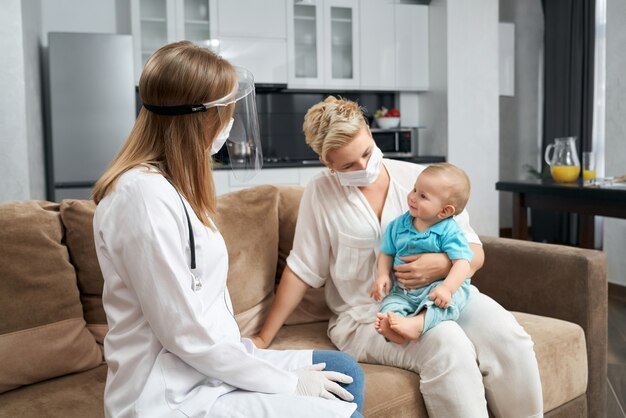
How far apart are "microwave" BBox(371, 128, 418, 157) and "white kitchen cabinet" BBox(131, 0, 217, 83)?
1668mm

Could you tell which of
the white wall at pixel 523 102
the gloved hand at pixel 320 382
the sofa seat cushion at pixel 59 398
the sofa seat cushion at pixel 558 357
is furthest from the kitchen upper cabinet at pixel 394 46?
the gloved hand at pixel 320 382

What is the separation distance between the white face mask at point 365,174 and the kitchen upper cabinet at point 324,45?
3391 millimetres

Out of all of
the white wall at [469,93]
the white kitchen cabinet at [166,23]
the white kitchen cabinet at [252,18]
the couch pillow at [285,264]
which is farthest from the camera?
the white wall at [469,93]

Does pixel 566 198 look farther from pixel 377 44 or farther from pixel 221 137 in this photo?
pixel 377 44

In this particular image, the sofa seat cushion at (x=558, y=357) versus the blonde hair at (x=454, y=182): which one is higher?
the blonde hair at (x=454, y=182)

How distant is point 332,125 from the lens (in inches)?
71.7

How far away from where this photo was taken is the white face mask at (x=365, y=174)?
6.22ft

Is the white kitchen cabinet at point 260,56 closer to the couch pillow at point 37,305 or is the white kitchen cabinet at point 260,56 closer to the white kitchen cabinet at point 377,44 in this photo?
the white kitchen cabinet at point 377,44

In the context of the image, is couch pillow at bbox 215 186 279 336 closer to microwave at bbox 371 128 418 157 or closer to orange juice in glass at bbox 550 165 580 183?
orange juice in glass at bbox 550 165 580 183

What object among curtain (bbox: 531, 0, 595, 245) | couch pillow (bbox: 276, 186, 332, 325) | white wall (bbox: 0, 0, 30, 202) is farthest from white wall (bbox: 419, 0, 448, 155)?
couch pillow (bbox: 276, 186, 332, 325)

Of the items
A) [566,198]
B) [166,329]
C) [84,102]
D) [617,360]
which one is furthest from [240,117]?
[84,102]

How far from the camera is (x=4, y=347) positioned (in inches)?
62.1

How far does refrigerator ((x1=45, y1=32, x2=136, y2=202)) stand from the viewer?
4.34m

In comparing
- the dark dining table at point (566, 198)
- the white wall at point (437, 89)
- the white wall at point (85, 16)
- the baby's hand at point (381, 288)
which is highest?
the white wall at point (85, 16)
